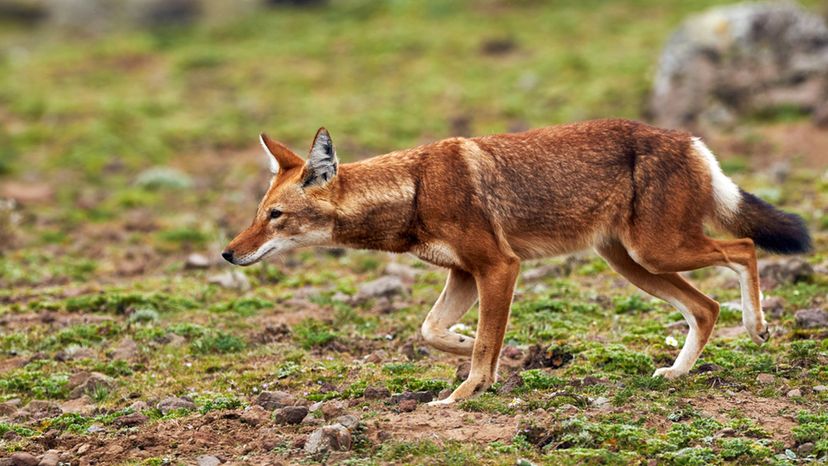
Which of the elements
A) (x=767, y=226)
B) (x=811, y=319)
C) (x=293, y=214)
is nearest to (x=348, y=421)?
(x=293, y=214)

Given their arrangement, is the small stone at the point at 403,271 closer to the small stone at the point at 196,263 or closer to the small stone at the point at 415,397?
the small stone at the point at 196,263

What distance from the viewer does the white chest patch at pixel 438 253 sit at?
8.41 meters

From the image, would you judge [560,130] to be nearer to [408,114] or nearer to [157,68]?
[408,114]

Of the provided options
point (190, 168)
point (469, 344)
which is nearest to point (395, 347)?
point (469, 344)

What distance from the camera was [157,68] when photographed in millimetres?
26578

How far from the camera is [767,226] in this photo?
8.98 metres

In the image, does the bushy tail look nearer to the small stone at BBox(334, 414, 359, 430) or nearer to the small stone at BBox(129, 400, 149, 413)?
the small stone at BBox(334, 414, 359, 430)

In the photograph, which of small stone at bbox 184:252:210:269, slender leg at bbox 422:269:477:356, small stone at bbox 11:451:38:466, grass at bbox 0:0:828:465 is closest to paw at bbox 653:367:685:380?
grass at bbox 0:0:828:465

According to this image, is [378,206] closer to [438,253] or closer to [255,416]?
[438,253]

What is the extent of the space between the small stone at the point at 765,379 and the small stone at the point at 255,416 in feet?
11.9

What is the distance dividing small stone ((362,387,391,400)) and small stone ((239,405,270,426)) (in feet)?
2.70

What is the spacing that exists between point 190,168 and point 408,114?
4.46 meters

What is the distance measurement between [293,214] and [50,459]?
101 inches

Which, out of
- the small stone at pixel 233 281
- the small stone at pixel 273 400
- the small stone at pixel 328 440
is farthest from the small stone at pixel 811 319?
the small stone at pixel 233 281
